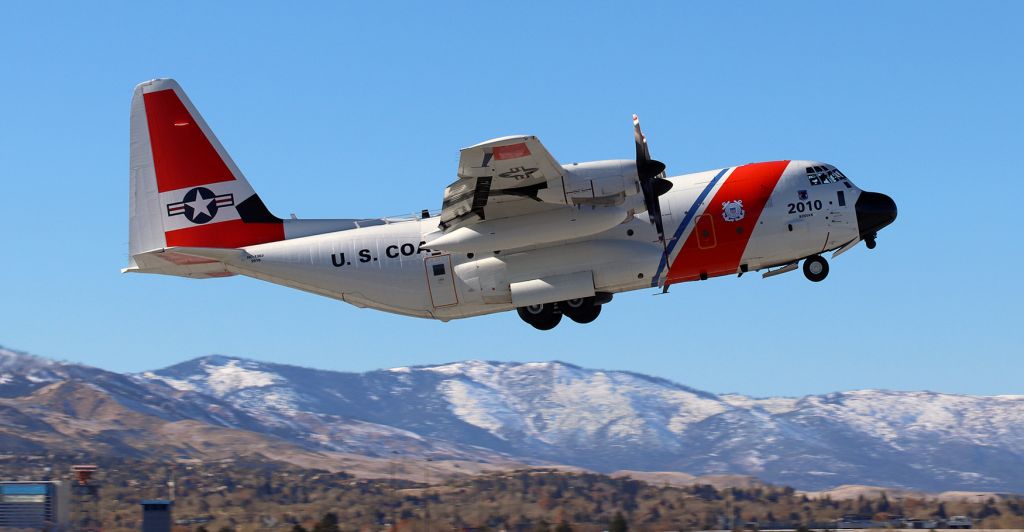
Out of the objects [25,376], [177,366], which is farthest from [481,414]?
[25,376]

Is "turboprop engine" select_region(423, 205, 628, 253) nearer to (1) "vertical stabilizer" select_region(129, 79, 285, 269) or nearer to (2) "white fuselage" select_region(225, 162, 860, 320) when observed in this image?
(2) "white fuselage" select_region(225, 162, 860, 320)

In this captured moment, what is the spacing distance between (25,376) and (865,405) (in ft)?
246

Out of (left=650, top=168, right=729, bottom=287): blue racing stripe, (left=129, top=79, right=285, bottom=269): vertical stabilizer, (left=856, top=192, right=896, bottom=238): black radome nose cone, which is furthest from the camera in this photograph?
(left=129, top=79, right=285, bottom=269): vertical stabilizer

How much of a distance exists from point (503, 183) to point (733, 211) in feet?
18.4

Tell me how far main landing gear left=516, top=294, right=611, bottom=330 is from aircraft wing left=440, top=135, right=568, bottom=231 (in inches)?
124

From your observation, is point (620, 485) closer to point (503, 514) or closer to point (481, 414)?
point (503, 514)

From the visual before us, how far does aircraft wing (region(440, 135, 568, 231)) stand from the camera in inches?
872

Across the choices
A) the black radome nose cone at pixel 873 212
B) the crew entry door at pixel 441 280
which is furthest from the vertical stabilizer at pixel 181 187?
the black radome nose cone at pixel 873 212

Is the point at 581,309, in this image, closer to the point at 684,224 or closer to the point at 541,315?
the point at 541,315

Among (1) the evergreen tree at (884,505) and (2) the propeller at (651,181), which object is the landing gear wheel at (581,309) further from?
(1) the evergreen tree at (884,505)

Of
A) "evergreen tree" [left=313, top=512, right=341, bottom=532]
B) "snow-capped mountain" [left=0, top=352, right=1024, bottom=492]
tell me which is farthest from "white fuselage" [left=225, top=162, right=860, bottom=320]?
"snow-capped mountain" [left=0, top=352, right=1024, bottom=492]

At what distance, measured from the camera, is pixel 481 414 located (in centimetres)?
13212

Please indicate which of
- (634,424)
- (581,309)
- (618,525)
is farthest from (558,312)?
(634,424)

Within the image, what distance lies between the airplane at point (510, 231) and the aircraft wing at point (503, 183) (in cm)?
5
